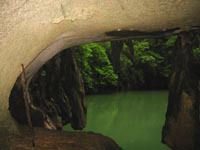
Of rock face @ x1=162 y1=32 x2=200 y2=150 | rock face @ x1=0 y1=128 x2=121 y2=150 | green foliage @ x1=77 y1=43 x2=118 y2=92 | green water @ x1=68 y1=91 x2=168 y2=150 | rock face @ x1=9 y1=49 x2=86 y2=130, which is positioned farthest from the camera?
green foliage @ x1=77 y1=43 x2=118 y2=92

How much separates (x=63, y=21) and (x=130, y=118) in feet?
40.6

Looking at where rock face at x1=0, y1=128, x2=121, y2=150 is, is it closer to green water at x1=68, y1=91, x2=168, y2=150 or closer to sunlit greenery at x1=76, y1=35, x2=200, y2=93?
green water at x1=68, y1=91, x2=168, y2=150

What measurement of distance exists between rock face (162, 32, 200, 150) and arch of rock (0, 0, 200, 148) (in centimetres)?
231

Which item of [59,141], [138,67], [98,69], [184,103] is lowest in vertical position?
[138,67]

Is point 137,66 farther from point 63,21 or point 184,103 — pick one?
point 63,21

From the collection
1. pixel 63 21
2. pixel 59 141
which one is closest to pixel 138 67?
A: pixel 59 141

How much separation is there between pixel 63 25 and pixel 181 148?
3.80m

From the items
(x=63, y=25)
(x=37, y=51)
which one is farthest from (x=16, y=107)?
(x=63, y=25)

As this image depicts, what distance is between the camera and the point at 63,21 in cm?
294

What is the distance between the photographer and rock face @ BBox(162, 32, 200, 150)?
5.57 m

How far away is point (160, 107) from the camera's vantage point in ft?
57.5

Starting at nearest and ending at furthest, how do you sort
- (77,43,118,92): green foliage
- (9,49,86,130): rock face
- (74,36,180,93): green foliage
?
(9,49,86,130): rock face
(77,43,118,92): green foliage
(74,36,180,93): green foliage

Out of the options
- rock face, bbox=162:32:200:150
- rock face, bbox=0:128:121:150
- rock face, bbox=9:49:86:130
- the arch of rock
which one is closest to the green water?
rock face, bbox=9:49:86:130

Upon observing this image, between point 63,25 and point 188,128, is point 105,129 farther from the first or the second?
point 63,25
